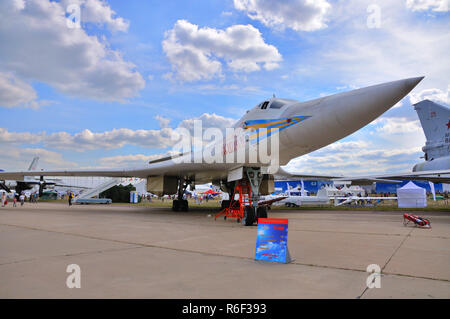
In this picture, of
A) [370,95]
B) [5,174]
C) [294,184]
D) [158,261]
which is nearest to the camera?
[158,261]

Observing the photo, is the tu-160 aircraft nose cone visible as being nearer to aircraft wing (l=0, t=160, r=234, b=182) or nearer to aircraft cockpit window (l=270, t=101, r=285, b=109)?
aircraft cockpit window (l=270, t=101, r=285, b=109)

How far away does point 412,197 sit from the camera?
18984 millimetres

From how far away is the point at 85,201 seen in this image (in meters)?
27.7

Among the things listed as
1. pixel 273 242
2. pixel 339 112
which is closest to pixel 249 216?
pixel 339 112

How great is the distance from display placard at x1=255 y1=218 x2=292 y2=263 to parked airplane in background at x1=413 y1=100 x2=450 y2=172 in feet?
47.7

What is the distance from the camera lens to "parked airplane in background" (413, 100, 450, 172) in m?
15.8

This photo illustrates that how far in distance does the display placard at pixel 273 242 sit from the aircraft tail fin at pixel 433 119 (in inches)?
640

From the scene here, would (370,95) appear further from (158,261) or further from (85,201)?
(85,201)

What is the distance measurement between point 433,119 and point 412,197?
5.23 meters

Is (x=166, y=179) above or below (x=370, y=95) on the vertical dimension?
below

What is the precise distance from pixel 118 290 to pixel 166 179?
12.2m

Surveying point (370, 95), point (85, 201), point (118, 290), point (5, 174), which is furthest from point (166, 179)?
point (85, 201)

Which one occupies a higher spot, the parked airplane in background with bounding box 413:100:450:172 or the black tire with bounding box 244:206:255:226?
the parked airplane in background with bounding box 413:100:450:172

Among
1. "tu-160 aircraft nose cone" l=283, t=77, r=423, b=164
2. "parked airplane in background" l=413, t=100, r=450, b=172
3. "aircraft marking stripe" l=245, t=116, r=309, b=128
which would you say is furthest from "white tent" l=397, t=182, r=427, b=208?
"aircraft marking stripe" l=245, t=116, r=309, b=128
